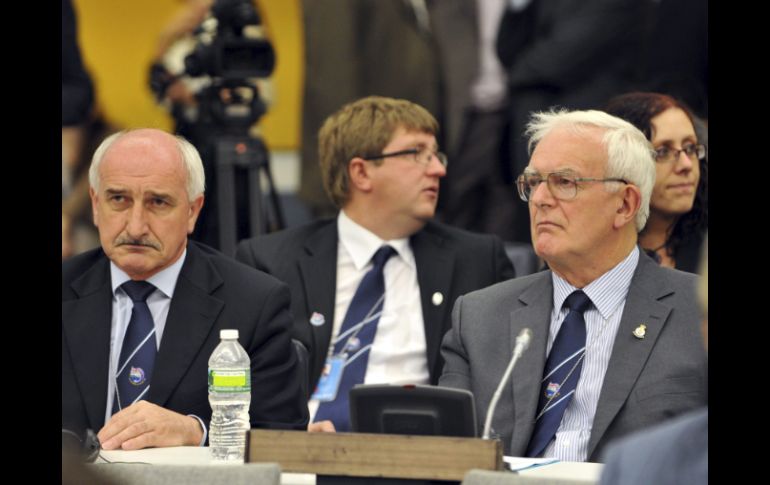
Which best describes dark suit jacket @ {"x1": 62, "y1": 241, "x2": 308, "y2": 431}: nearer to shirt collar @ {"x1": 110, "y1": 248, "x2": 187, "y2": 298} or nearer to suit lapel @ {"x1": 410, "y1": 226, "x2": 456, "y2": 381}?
shirt collar @ {"x1": 110, "y1": 248, "x2": 187, "y2": 298}

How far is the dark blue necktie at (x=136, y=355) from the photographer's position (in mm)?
4246

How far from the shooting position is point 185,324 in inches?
168

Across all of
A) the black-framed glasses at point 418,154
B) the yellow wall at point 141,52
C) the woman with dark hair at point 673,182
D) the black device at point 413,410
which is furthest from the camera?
the yellow wall at point 141,52

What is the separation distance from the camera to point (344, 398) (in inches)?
197

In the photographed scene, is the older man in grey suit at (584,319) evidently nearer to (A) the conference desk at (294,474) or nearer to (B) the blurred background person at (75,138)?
(A) the conference desk at (294,474)

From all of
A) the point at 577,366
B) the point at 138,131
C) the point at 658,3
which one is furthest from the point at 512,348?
the point at 658,3

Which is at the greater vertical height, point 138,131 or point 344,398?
point 138,131

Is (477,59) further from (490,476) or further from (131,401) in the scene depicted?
(490,476)

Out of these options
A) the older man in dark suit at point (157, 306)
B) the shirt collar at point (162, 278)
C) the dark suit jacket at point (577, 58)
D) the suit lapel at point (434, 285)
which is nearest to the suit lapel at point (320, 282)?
the suit lapel at point (434, 285)

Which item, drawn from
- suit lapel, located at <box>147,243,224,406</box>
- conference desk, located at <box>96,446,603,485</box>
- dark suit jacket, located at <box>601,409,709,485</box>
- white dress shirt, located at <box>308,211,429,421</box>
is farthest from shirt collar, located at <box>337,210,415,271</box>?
dark suit jacket, located at <box>601,409,709,485</box>

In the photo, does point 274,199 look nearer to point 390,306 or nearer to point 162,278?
point 390,306

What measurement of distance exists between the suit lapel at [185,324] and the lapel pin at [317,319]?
809 mm
